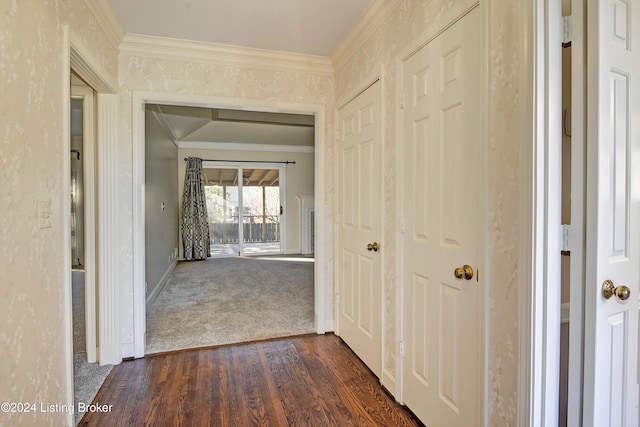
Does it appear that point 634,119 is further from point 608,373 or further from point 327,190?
point 327,190

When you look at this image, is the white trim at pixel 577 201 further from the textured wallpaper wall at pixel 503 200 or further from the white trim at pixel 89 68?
the white trim at pixel 89 68

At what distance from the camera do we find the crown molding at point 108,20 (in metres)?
2.00

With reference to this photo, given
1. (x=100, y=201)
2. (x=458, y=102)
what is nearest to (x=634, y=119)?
(x=458, y=102)

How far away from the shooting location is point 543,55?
1119 millimetres

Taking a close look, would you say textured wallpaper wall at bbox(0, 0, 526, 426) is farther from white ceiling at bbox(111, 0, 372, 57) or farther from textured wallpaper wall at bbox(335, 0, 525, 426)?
white ceiling at bbox(111, 0, 372, 57)

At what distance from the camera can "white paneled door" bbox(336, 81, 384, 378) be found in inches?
89.8

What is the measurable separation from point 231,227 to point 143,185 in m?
4.74

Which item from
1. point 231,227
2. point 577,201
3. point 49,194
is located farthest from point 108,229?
point 231,227

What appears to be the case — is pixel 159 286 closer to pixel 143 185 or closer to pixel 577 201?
pixel 143 185

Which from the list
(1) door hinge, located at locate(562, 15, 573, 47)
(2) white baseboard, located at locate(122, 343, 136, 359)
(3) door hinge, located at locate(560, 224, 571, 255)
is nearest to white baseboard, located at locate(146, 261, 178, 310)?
(2) white baseboard, located at locate(122, 343, 136, 359)

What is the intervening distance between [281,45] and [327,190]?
124 centimetres

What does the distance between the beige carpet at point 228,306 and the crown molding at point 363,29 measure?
7.81 ft

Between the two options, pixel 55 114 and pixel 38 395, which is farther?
pixel 55 114

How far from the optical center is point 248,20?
2.33 meters
